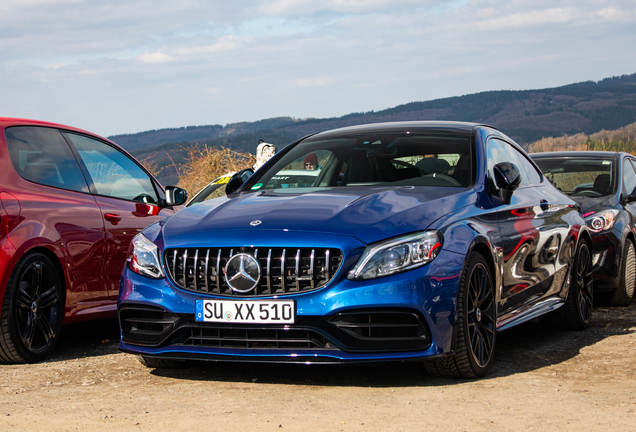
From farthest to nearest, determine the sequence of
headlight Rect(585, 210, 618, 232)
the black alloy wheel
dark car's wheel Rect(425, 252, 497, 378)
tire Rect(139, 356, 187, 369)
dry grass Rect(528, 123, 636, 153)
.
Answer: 1. dry grass Rect(528, 123, 636, 153)
2. headlight Rect(585, 210, 618, 232)
3. the black alloy wheel
4. tire Rect(139, 356, 187, 369)
5. dark car's wheel Rect(425, 252, 497, 378)

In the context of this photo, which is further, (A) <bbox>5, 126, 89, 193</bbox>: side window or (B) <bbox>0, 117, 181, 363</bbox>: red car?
(A) <bbox>5, 126, 89, 193</bbox>: side window

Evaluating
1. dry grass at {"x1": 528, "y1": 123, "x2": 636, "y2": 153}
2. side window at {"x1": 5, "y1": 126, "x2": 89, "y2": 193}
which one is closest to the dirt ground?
side window at {"x1": 5, "y1": 126, "x2": 89, "y2": 193}

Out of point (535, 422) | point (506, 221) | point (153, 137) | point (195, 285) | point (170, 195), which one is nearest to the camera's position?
point (535, 422)

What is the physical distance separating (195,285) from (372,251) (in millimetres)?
1007

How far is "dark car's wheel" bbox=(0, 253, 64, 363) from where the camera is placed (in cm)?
505

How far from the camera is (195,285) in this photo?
14.1ft

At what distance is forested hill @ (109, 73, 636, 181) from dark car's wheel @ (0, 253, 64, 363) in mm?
128552

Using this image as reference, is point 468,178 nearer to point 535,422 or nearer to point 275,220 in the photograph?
point 275,220

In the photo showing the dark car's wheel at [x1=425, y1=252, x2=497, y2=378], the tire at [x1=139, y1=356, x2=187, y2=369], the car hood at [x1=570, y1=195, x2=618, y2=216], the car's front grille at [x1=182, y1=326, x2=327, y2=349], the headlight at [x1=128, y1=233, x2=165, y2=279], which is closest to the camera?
the car's front grille at [x1=182, y1=326, x2=327, y2=349]

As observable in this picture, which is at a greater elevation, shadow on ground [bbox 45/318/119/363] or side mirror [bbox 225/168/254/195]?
side mirror [bbox 225/168/254/195]

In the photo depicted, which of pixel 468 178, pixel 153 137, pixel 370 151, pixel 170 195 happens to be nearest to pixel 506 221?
pixel 468 178

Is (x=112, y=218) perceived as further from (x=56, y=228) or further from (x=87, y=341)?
(x=87, y=341)

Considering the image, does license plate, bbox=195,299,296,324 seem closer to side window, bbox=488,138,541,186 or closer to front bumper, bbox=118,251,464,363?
front bumper, bbox=118,251,464,363

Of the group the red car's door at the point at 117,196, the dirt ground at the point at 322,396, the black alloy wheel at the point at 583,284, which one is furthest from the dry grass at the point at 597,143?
the dirt ground at the point at 322,396
